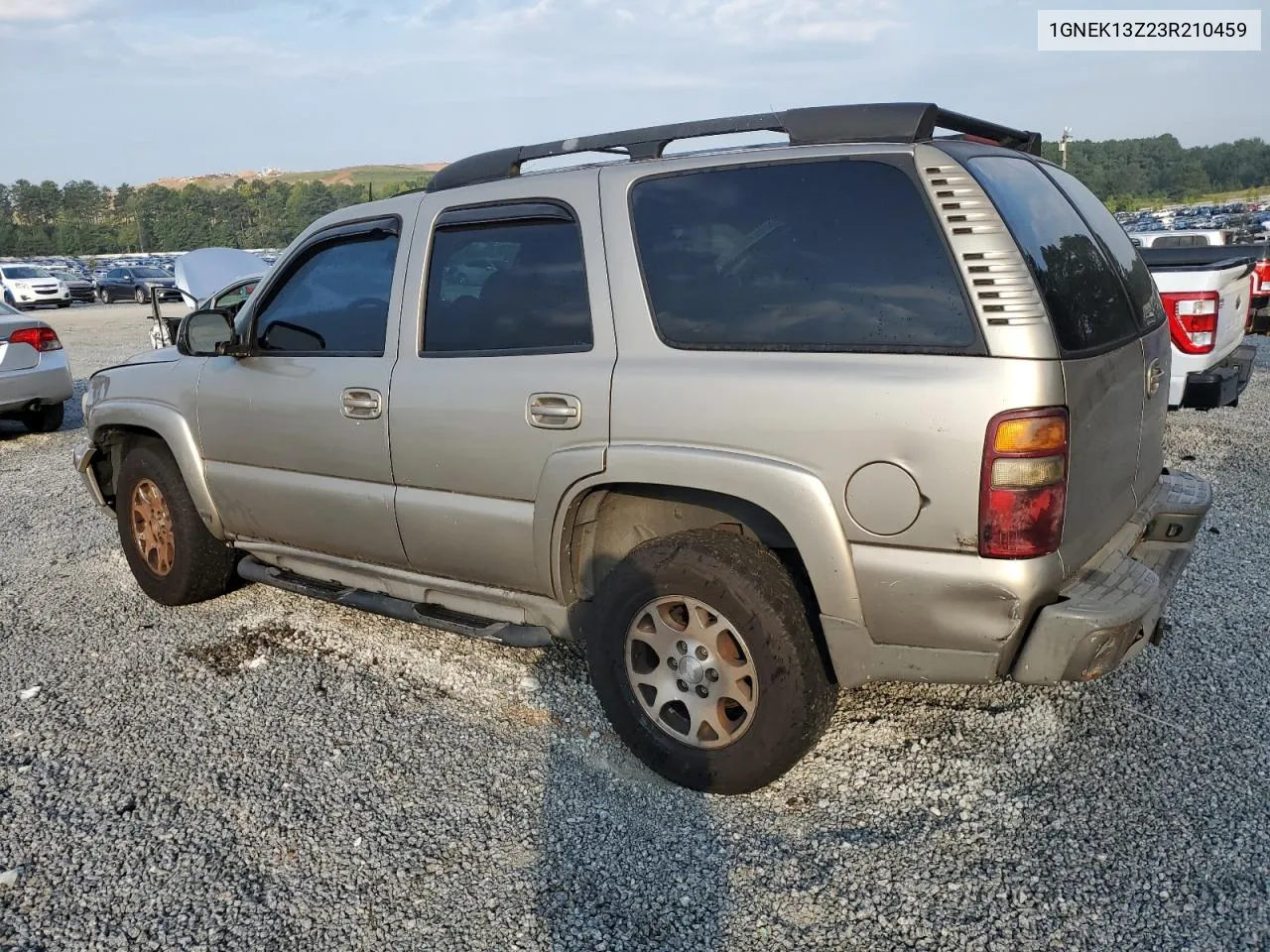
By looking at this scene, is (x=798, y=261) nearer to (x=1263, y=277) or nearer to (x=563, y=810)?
(x=563, y=810)

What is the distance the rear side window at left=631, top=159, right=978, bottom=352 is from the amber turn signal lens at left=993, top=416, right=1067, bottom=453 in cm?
24

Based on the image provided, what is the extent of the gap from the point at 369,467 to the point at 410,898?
5.54 ft

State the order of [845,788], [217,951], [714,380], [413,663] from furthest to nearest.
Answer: [413,663] → [845,788] → [714,380] → [217,951]

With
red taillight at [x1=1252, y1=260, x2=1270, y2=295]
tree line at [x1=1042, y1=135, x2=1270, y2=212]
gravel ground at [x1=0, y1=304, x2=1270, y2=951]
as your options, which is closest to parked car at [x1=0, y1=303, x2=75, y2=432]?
gravel ground at [x1=0, y1=304, x2=1270, y2=951]

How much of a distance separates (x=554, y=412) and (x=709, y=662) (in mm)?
958

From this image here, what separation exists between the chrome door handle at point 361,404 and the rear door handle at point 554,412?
2.45 ft

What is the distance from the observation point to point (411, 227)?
3.82 meters

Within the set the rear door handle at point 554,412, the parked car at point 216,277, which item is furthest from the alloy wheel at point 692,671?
the parked car at point 216,277

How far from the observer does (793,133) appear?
3012 mm

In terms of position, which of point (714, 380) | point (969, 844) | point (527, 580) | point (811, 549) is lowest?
point (969, 844)

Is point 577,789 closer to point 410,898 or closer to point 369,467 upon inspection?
point 410,898

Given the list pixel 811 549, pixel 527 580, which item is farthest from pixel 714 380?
pixel 527 580

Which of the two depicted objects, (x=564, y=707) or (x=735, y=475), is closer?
(x=735, y=475)

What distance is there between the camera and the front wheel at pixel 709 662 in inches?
115
